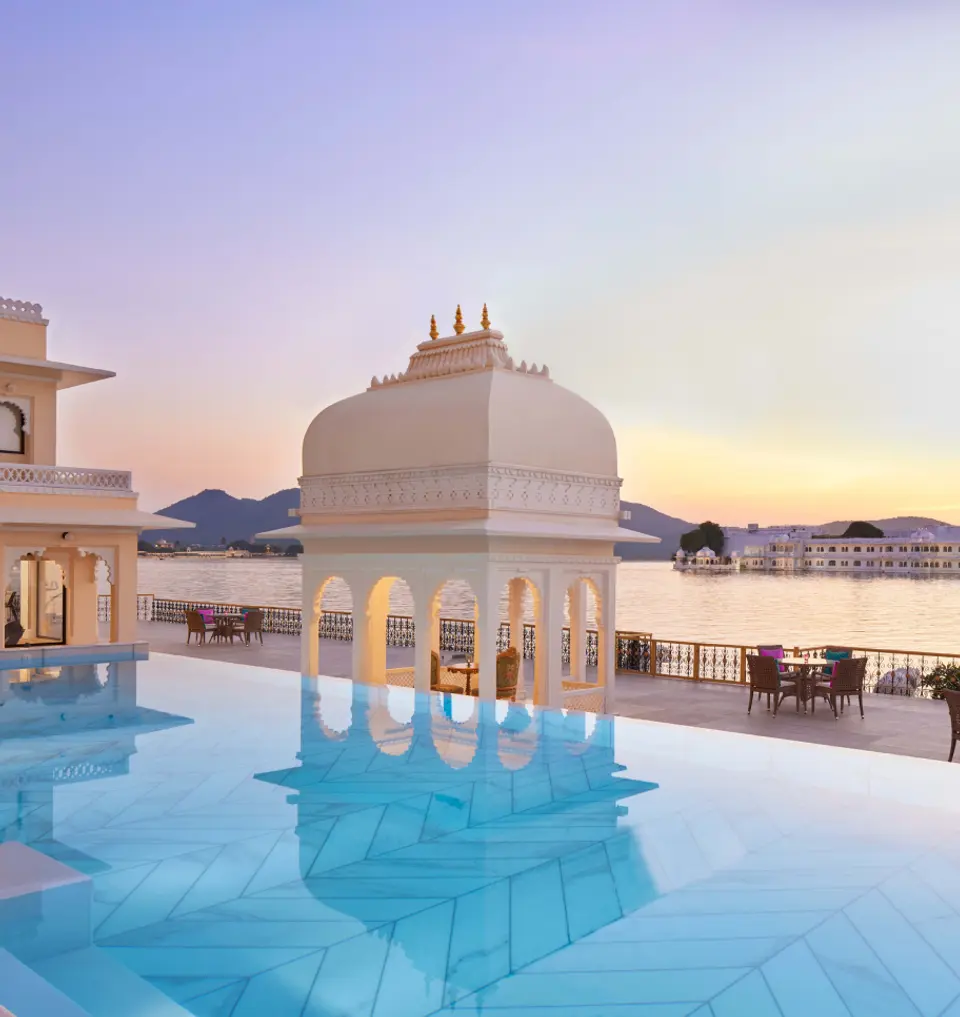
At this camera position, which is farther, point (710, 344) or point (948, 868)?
point (710, 344)

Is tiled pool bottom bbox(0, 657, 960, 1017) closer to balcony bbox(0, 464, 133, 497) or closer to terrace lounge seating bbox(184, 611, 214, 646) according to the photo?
balcony bbox(0, 464, 133, 497)

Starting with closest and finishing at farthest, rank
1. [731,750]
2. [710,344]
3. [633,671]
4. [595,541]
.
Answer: [731,750] → [595,541] → [633,671] → [710,344]

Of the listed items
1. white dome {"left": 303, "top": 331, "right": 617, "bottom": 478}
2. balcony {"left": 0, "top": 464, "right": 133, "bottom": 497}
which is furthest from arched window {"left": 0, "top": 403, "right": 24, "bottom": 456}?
white dome {"left": 303, "top": 331, "right": 617, "bottom": 478}

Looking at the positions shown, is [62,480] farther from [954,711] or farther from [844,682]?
[954,711]

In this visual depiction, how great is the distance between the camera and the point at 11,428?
1877 cm

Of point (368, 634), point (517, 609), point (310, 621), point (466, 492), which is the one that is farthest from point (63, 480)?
point (466, 492)

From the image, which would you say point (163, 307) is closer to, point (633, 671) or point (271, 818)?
point (633, 671)

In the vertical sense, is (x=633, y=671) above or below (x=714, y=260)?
below

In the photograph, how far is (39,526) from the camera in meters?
16.5

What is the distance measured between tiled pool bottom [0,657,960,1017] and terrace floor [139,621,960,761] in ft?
9.42

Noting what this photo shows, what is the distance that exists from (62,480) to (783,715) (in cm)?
1267

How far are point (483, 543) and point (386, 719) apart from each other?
234 centimetres

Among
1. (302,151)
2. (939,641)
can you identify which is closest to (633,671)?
(302,151)

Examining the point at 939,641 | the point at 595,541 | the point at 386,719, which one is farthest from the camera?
the point at 939,641
